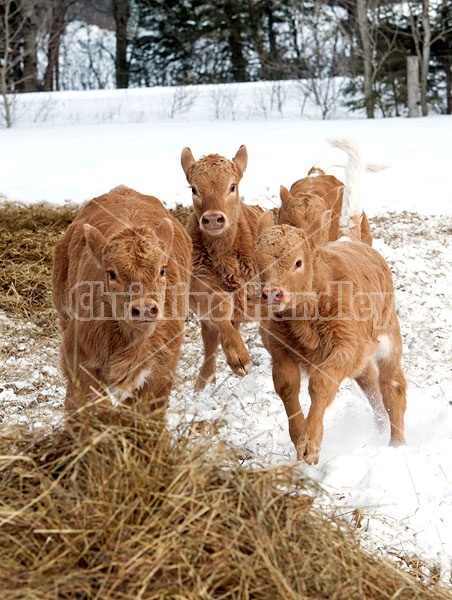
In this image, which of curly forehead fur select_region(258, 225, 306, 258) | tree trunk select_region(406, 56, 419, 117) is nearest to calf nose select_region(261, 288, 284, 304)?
curly forehead fur select_region(258, 225, 306, 258)

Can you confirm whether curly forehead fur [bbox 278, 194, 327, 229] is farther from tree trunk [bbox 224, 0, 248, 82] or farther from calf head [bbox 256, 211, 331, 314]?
tree trunk [bbox 224, 0, 248, 82]

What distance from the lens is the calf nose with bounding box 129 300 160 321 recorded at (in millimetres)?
4141

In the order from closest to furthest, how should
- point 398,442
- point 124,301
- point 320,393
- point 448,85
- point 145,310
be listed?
point 145,310 → point 124,301 → point 320,393 → point 398,442 → point 448,85

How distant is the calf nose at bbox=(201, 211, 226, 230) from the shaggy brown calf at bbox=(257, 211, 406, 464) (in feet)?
2.86

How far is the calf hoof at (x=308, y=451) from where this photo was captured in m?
4.49

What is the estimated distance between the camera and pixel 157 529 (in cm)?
279

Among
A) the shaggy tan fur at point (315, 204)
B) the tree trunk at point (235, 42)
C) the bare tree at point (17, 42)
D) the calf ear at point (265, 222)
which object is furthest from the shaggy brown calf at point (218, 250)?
the tree trunk at point (235, 42)

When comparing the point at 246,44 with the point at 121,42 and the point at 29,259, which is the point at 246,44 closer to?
the point at 121,42

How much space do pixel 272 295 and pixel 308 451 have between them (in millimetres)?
856

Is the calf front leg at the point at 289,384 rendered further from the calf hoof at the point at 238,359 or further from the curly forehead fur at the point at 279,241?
the calf hoof at the point at 238,359

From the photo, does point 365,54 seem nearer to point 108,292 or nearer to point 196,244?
point 196,244

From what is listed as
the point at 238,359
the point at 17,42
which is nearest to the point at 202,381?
the point at 238,359

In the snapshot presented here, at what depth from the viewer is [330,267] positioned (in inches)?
205

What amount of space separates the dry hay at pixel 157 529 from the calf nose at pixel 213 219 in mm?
3102
